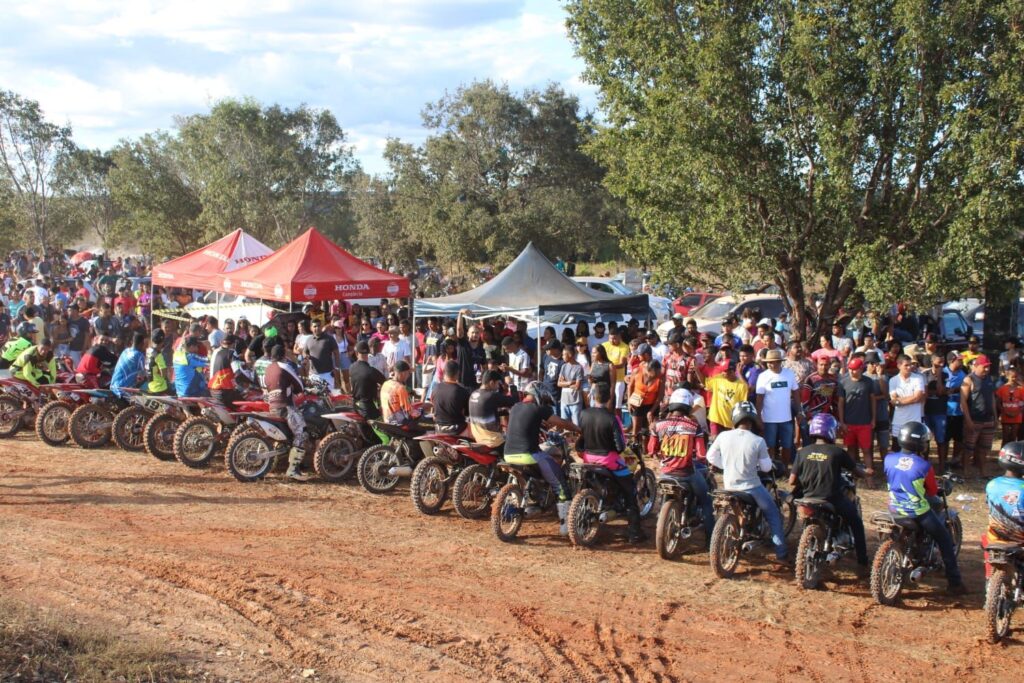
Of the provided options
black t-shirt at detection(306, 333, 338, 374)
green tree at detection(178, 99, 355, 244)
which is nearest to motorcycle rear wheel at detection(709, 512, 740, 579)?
black t-shirt at detection(306, 333, 338, 374)

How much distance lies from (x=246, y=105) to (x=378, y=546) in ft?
123

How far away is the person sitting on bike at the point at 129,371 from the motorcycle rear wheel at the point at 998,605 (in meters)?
10.4

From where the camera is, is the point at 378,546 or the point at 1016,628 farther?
the point at 378,546

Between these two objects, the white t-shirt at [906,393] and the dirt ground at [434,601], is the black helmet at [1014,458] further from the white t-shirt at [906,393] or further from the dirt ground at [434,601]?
the white t-shirt at [906,393]

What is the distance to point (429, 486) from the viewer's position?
10266mm

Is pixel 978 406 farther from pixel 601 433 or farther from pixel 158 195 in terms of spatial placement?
pixel 158 195

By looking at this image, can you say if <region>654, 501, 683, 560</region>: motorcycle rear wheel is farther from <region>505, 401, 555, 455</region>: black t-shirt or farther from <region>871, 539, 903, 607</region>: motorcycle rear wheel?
<region>871, 539, 903, 607</region>: motorcycle rear wheel

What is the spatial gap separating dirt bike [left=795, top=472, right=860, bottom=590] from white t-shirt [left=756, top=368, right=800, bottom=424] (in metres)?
3.43

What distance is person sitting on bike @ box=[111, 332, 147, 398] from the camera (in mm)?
12742

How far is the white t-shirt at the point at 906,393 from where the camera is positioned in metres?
12.0

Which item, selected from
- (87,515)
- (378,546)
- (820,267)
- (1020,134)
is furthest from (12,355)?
(1020,134)

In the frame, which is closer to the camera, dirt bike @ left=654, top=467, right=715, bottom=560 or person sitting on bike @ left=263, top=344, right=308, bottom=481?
dirt bike @ left=654, top=467, right=715, bottom=560

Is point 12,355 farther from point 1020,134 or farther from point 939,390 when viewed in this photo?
point 1020,134

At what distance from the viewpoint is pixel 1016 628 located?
24.7 feet
